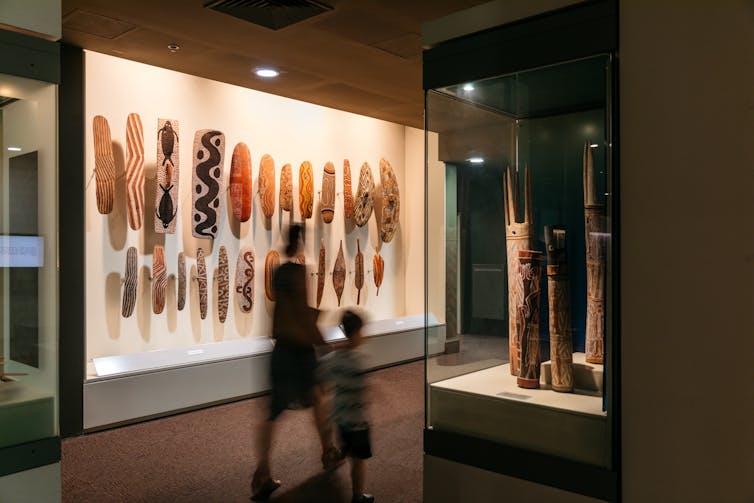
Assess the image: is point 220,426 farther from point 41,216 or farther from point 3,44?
point 3,44

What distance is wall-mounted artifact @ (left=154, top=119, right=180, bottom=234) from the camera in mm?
4605

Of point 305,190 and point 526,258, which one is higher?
point 305,190

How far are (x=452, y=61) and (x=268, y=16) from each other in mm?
1506

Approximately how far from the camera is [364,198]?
6.53 metres

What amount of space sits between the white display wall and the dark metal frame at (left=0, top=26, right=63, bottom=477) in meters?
2.27

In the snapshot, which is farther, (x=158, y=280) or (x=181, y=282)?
(x=181, y=282)

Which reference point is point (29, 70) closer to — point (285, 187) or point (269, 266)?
point (269, 266)

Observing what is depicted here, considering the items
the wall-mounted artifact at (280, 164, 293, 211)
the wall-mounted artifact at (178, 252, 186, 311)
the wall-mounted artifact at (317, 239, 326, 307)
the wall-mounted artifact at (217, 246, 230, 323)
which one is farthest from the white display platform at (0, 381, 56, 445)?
the wall-mounted artifact at (317, 239, 326, 307)

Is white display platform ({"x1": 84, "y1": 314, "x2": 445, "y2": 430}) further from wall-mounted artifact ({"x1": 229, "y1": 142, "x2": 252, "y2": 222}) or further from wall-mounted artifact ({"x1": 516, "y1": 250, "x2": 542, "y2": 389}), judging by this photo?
wall-mounted artifact ({"x1": 516, "y1": 250, "x2": 542, "y2": 389})

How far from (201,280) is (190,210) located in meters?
0.56

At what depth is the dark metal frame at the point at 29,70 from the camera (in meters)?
2.09

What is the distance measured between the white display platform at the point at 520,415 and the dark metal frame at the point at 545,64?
1.3 inches

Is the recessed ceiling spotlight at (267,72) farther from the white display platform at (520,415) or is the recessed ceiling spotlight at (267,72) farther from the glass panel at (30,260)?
the white display platform at (520,415)

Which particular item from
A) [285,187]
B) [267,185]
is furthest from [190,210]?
[285,187]
